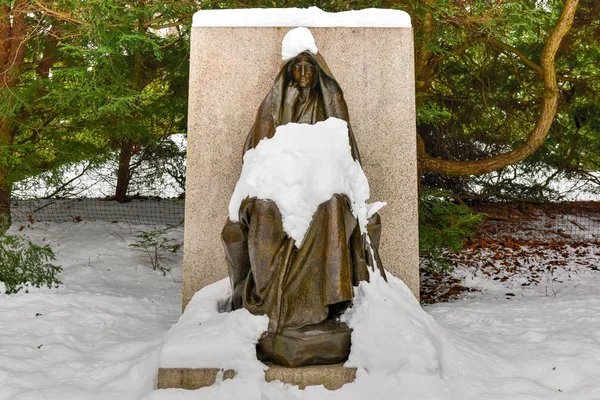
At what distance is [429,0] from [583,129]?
14.8ft

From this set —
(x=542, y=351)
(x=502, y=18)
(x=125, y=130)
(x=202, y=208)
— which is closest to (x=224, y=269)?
(x=202, y=208)

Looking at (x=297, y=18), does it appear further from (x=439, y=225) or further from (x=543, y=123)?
(x=543, y=123)

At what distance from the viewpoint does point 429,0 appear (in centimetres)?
502

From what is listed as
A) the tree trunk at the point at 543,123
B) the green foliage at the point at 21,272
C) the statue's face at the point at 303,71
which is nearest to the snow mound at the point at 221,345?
the statue's face at the point at 303,71

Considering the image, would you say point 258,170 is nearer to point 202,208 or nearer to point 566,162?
point 202,208

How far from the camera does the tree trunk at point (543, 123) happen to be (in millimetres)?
5918

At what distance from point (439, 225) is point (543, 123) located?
1.60 metres

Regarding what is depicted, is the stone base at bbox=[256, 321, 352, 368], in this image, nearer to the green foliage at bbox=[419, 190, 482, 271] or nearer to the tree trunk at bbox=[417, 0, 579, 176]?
the green foliage at bbox=[419, 190, 482, 271]

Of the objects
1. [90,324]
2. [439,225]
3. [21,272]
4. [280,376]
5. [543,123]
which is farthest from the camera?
[543,123]

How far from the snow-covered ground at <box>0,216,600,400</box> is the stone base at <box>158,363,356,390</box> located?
0.04m

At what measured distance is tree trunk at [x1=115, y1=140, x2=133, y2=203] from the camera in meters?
7.92

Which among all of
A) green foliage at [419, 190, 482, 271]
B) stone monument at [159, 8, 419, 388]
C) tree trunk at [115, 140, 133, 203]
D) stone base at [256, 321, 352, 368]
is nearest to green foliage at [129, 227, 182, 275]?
tree trunk at [115, 140, 133, 203]

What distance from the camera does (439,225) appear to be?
5.96 meters

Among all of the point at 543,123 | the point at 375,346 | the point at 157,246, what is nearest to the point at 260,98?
the point at 375,346
